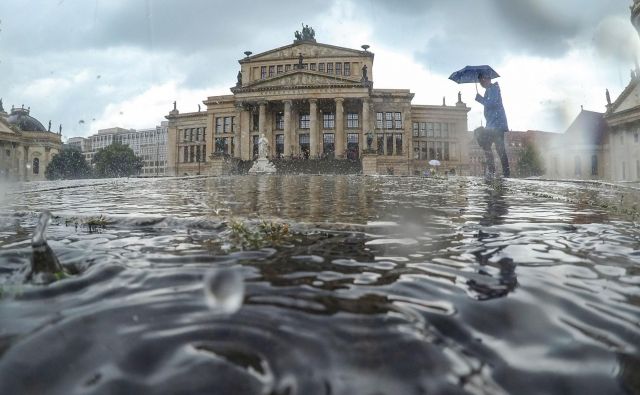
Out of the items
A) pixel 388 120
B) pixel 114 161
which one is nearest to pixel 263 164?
pixel 388 120

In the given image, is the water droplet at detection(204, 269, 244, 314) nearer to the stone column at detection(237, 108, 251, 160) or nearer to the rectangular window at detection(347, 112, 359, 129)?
the stone column at detection(237, 108, 251, 160)

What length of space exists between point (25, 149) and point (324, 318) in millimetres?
70163

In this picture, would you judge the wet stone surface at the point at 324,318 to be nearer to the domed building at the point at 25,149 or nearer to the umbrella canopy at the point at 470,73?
the umbrella canopy at the point at 470,73

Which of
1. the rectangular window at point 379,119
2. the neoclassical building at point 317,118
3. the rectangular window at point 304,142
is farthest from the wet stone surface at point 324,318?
the rectangular window at point 379,119

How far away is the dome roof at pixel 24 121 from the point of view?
2473 inches

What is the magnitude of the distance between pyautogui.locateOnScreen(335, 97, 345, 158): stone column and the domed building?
140ft

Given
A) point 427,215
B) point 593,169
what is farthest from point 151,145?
point 427,215

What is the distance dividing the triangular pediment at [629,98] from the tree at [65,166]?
66699mm

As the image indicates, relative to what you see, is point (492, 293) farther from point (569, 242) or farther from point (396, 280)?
point (569, 242)

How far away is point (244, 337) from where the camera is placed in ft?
3.42

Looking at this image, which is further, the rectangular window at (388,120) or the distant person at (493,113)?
the rectangular window at (388,120)

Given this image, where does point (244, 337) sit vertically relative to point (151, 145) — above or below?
below

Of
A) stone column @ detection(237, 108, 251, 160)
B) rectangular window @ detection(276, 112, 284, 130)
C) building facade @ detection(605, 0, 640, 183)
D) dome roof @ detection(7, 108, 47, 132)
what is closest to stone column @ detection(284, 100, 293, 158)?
rectangular window @ detection(276, 112, 284, 130)

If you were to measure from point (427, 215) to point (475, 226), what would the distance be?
81 cm
